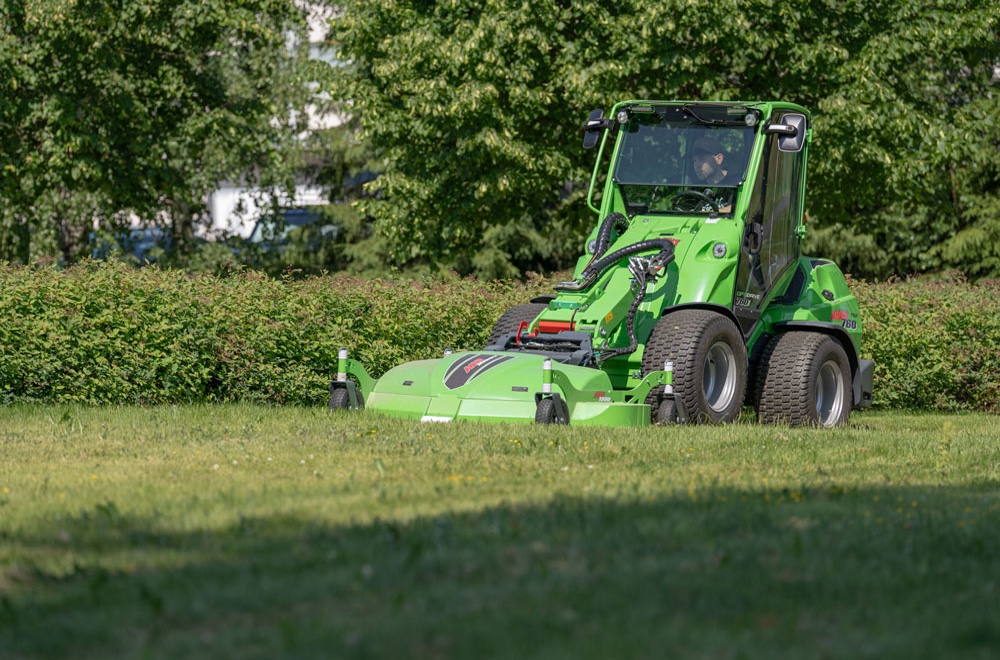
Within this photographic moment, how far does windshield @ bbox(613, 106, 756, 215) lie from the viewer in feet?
39.7

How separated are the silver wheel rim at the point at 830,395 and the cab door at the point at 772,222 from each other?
873mm

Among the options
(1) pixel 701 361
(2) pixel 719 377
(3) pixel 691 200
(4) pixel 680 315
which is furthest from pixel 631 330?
(3) pixel 691 200

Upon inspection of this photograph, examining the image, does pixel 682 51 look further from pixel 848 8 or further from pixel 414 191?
pixel 414 191

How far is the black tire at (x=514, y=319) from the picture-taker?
38.7 ft

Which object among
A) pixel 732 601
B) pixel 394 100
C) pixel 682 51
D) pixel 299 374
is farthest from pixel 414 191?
pixel 732 601

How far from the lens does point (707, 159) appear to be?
39.8 feet

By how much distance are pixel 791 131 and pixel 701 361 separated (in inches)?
90.9

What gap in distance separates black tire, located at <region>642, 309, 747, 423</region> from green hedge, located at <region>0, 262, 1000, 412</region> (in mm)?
3551

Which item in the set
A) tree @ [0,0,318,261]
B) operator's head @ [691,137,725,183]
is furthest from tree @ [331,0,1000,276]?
operator's head @ [691,137,725,183]

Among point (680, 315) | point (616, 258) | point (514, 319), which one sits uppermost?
point (616, 258)

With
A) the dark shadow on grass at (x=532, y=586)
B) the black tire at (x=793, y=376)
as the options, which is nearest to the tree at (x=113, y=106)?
the black tire at (x=793, y=376)

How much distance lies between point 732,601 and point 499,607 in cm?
81

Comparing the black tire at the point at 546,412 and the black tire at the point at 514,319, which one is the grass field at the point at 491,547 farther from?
the black tire at the point at 514,319

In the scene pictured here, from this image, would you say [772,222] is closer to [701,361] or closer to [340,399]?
[701,361]
